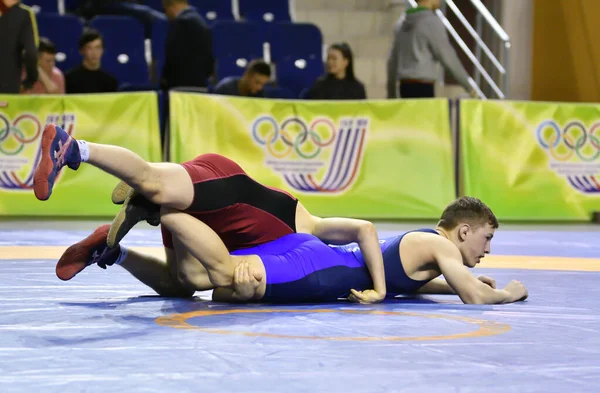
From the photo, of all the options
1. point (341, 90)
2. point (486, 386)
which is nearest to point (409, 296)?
point (486, 386)

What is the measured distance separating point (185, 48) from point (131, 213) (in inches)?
213

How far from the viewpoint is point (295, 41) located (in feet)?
38.1

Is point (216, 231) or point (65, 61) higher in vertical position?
point (65, 61)

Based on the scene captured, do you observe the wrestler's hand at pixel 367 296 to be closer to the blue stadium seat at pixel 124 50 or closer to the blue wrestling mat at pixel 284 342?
the blue wrestling mat at pixel 284 342

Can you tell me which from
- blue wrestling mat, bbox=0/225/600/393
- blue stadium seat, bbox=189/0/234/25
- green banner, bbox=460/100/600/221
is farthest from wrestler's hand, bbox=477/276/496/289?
blue stadium seat, bbox=189/0/234/25

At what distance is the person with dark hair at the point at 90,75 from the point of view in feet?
31.9

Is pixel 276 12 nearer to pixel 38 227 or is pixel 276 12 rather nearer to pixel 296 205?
pixel 38 227

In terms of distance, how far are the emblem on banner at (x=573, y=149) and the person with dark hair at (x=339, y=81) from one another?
185 centimetres

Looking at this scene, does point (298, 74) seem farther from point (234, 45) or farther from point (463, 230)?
point (463, 230)

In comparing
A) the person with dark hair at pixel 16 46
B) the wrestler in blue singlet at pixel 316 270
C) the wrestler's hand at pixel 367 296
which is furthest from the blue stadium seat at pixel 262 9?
the wrestler's hand at pixel 367 296

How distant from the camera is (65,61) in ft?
36.3

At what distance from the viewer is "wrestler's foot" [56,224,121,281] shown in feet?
14.3

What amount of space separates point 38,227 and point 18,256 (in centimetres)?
206

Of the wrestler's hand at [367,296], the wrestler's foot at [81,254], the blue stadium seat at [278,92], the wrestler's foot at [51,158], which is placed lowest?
the wrestler's hand at [367,296]
